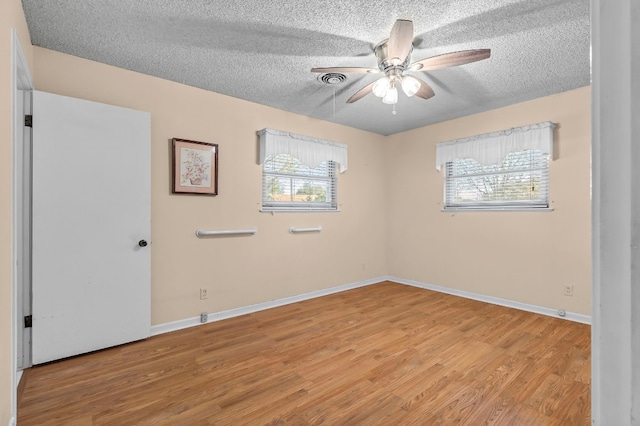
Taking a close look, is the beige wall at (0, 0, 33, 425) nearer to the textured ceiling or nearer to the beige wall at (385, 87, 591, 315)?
the textured ceiling

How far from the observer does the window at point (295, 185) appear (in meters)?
3.89

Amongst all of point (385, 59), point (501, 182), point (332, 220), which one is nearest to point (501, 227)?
point (501, 182)

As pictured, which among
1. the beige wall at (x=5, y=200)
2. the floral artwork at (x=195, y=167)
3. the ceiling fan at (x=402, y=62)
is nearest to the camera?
the beige wall at (x=5, y=200)

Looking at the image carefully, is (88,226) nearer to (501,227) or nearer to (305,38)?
(305,38)

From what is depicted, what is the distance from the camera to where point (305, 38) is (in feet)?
7.75

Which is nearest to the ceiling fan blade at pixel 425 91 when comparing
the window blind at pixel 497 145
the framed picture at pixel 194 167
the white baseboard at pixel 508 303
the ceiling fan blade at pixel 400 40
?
the ceiling fan blade at pixel 400 40

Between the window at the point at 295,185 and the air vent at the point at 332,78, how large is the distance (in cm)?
115

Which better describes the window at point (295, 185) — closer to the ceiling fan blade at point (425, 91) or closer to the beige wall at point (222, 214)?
the beige wall at point (222, 214)

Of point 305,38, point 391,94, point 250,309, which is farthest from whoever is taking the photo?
point 250,309

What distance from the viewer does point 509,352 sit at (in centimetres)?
260

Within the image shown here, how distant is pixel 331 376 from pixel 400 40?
228cm

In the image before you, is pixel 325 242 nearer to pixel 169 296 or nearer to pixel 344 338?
pixel 344 338

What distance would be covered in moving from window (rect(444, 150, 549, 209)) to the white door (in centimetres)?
369

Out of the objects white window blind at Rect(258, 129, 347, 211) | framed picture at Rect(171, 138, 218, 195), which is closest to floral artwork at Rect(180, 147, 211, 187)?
framed picture at Rect(171, 138, 218, 195)
